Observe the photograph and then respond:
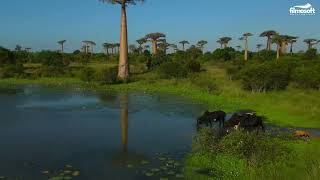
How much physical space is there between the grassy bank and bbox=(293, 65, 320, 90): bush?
2.49 feet

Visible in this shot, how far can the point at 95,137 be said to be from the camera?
12906 millimetres

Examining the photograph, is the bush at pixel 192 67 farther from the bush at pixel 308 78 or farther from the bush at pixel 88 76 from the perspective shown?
the bush at pixel 308 78

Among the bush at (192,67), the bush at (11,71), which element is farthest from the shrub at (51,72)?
the bush at (192,67)

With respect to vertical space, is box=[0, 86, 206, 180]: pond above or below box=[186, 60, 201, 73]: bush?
below

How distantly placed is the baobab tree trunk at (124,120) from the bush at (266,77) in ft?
21.5

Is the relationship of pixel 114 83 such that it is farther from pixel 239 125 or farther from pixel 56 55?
pixel 239 125

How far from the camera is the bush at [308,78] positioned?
23.3m

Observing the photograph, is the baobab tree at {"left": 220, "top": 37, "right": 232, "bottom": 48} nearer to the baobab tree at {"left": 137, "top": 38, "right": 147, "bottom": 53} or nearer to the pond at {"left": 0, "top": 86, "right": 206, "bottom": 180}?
the baobab tree at {"left": 137, "top": 38, "right": 147, "bottom": 53}

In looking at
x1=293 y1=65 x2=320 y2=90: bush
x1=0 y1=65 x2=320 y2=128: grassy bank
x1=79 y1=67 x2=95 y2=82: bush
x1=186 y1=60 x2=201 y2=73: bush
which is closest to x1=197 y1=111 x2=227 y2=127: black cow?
x1=0 y1=65 x2=320 y2=128: grassy bank

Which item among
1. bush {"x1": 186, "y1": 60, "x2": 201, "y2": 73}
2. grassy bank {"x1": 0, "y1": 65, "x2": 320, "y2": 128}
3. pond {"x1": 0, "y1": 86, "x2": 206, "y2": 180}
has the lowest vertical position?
pond {"x1": 0, "y1": 86, "x2": 206, "y2": 180}

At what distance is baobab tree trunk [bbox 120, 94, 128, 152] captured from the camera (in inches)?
481

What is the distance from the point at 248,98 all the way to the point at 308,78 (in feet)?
13.8

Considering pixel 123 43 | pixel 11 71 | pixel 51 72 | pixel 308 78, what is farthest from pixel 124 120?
pixel 11 71

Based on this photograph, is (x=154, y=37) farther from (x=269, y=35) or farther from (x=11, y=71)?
(x=11, y=71)
